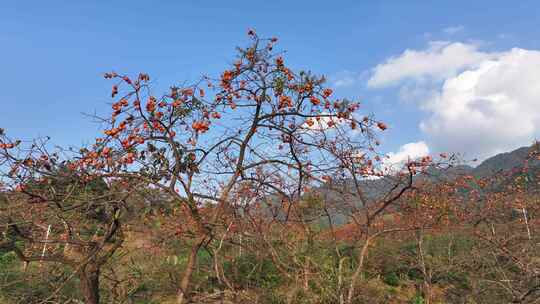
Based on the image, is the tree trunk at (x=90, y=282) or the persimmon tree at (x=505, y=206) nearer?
the tree trunk at (x=90, y=282)

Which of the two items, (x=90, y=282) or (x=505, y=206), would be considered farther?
(x=505, y=206)

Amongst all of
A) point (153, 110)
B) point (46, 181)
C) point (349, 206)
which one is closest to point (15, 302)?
point (46, 181)

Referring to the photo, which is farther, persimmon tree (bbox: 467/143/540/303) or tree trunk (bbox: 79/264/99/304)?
persimmon tree (bbox: 467/143/540/303)

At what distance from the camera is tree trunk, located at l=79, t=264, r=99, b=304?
4.47m

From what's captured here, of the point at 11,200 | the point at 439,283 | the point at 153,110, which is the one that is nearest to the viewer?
the point at 153,110

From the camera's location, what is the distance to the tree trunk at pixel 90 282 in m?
4.47

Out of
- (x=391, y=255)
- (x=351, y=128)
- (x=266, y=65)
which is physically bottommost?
(x=391, y=255)

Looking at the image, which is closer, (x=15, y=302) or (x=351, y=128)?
(x=351, y=128)

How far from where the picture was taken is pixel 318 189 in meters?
5.67

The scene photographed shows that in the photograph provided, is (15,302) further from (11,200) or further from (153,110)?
(153,110)

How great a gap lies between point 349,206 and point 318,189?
1.75ft

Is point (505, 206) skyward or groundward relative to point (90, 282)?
skyward

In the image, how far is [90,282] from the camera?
451 centimetres

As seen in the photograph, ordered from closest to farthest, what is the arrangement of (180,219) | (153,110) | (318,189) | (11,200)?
(153,110), (11,200), (318,189), (180,219)
